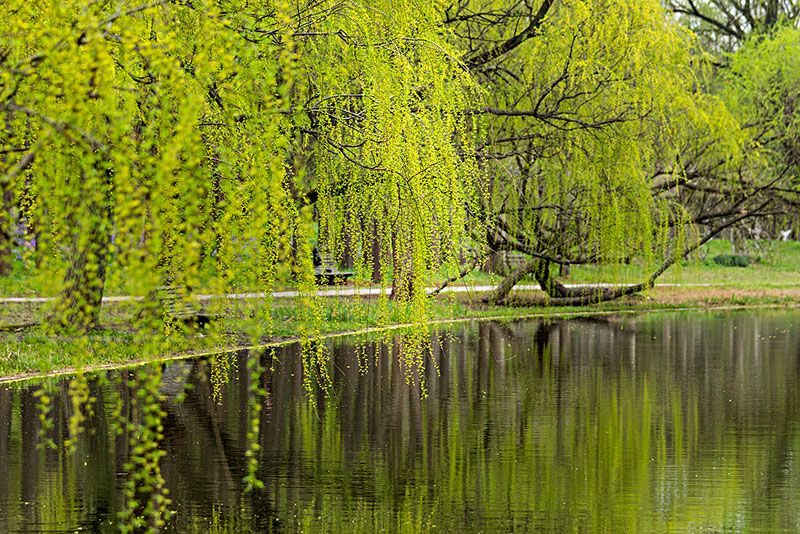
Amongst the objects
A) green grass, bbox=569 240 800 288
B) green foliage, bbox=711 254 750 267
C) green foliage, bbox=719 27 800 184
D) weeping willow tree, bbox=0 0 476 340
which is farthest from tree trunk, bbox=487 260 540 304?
green foliage, bbox=711 254 750 267

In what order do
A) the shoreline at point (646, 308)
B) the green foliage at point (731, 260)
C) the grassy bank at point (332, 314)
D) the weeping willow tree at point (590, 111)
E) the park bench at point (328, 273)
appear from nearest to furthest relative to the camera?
the grassy bank at point (332, 314)
the park bench at point (328, 273)
the weeping willow tree at point (590, 111)
the shoreline at point (646, 308)
the green foliage at point (731, 260)

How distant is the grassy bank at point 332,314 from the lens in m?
11.3

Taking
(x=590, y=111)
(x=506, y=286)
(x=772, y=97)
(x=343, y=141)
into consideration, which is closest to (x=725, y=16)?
(x=772, y=97)

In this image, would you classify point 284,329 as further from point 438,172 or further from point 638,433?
point 438,172

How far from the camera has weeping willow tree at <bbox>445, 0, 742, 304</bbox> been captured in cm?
2080

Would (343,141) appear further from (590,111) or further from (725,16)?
(725,16)

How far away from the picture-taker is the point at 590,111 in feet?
72.6

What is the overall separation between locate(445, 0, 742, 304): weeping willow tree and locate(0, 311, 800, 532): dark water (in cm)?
404

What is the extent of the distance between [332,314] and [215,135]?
45.2 feet

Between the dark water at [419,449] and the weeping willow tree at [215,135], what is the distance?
0.75 meters

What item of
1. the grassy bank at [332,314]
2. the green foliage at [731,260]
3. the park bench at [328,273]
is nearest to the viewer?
the grassy bank at [332,314]

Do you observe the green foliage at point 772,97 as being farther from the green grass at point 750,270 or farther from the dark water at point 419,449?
the dark water at point 419,449

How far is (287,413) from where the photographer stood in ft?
44.6

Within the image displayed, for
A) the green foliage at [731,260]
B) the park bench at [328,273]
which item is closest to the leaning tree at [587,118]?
the park bench at [328,273]
